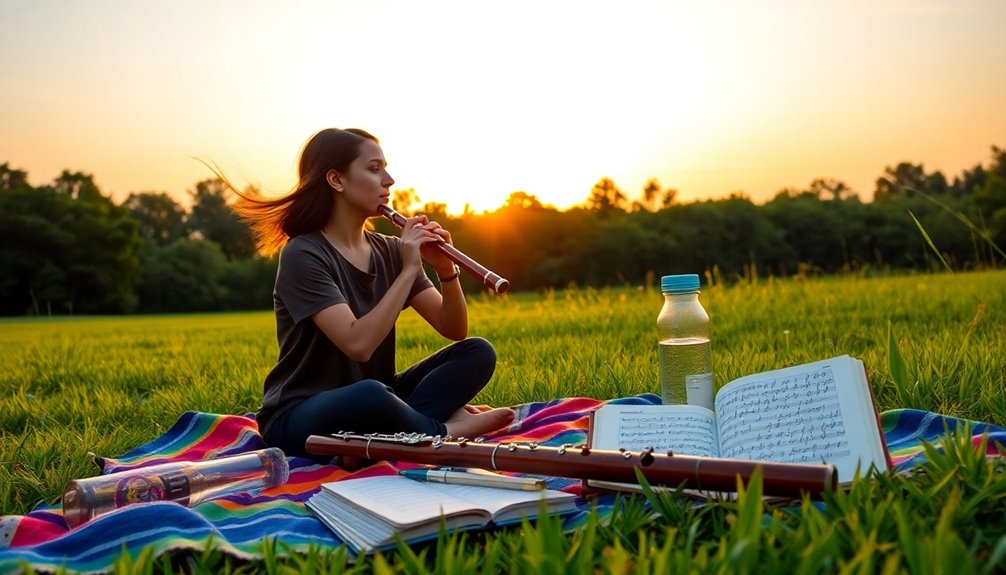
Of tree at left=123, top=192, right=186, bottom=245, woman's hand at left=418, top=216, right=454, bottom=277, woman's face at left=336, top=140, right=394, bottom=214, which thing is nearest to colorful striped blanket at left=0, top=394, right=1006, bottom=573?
woman's hand at left=418, top=216, right=454, bottom=277

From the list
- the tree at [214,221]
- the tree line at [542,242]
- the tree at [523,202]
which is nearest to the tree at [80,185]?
the tree line at [542,242]

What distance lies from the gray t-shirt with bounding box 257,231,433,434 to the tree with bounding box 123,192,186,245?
71.7m

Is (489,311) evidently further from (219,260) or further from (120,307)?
(219,260)

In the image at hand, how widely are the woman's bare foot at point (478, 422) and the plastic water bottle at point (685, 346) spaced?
2.44ft

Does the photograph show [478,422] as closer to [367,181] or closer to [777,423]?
[367,181]

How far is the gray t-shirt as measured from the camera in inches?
133

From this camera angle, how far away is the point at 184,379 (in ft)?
18.4

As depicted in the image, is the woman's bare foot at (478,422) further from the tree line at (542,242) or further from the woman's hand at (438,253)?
the tree line at (542,242)

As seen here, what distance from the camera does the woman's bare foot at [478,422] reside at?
11.9 feet

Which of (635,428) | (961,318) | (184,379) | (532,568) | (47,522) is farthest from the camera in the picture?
(961,318)

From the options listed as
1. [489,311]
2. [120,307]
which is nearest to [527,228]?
[120,307]

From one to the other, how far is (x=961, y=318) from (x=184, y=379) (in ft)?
18.3

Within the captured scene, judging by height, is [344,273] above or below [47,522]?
above

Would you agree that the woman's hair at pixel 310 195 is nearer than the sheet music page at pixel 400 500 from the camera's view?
No
